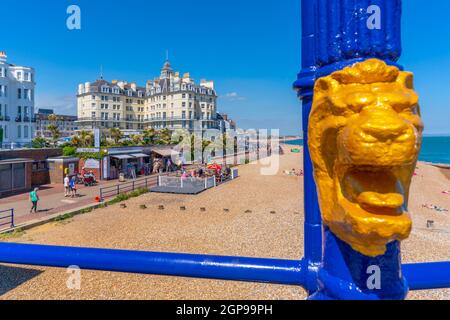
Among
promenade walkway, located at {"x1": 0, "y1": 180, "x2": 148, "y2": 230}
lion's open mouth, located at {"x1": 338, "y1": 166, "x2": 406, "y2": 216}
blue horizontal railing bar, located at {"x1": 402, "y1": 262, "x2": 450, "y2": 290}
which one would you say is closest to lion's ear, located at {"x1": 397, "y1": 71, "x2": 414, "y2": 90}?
lion's open mouth, located at {"x1": 338, "y1": 166, "x2": 406, "y2": 216}

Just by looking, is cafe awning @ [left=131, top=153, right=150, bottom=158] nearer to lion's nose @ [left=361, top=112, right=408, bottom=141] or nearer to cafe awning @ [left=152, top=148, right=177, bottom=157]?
cafe awning @ [left=152, top=148, right=177, bottom=157]

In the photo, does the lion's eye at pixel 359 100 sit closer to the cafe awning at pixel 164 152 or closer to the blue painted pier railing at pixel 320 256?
the blue painted pier railing at pixel 320 256

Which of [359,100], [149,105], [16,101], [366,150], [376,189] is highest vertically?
[149,105]

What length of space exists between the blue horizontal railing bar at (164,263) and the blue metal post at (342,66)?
0.56 ft

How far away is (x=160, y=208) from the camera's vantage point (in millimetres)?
17672

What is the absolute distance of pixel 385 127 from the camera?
0.94 metres

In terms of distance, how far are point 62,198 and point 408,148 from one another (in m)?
21.6

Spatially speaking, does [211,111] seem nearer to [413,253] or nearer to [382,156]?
[413,253]

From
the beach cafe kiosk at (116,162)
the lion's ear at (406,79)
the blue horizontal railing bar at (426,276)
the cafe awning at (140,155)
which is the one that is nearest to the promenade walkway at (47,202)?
the beach cafe kiosk at (116,162)

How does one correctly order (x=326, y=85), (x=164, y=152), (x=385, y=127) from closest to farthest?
(x=385, y=127) < (x=326, y=85) < (x=164, y=152)

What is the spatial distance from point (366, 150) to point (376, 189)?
5.7 inches

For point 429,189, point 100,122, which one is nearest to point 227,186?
point 429,189

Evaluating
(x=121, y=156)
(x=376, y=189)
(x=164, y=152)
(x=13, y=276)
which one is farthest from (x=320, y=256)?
(x=164, y=152)

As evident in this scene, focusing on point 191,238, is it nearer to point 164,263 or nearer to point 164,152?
point 164,263
